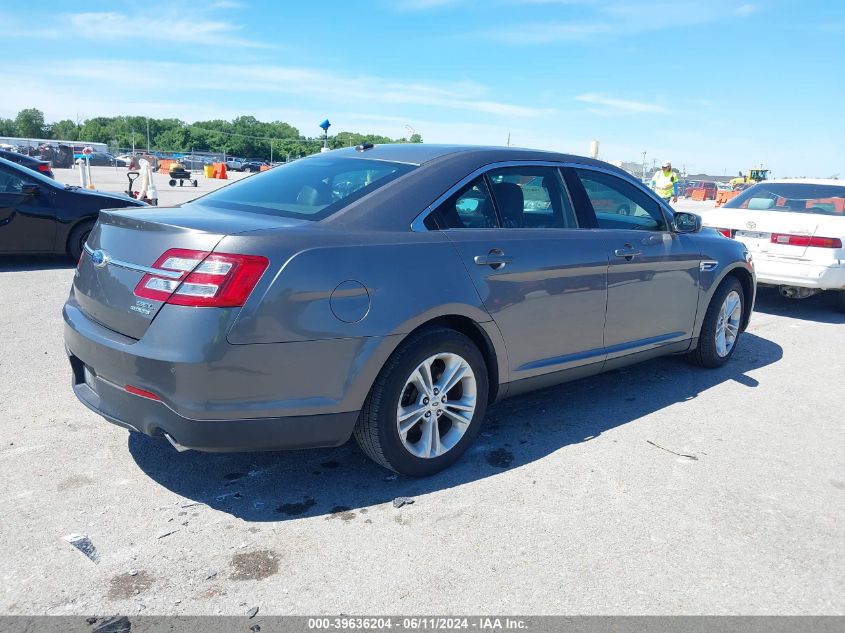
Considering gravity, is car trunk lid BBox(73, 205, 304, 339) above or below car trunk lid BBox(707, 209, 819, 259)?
below

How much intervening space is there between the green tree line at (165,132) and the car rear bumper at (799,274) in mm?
112370

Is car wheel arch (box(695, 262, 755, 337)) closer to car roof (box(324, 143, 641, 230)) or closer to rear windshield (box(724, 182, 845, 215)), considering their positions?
car roof (box(324, 143, 641, 230))

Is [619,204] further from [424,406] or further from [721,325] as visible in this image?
[424,406]

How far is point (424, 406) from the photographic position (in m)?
3.44

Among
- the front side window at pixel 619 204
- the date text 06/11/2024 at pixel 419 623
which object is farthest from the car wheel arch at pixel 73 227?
the date text 06/11/2024 at pixel 419 623

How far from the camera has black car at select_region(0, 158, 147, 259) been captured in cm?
859

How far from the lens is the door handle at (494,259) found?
11.8 feet

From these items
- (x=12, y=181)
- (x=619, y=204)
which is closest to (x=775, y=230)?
(x=619, y=204)

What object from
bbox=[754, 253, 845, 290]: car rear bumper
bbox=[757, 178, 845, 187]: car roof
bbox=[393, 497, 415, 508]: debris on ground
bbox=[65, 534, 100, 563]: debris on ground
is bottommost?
bbox=[65, 534, 100, 563]: debris on ground

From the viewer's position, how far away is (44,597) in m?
2.50

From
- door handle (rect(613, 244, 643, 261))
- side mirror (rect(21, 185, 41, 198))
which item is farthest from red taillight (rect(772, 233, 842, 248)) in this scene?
side mirror (rect(21, 185, 41, 198))

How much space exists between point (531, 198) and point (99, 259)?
93.1 inches

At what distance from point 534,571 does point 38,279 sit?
7448 millimetres

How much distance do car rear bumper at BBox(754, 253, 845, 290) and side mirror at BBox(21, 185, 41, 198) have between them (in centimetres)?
871
